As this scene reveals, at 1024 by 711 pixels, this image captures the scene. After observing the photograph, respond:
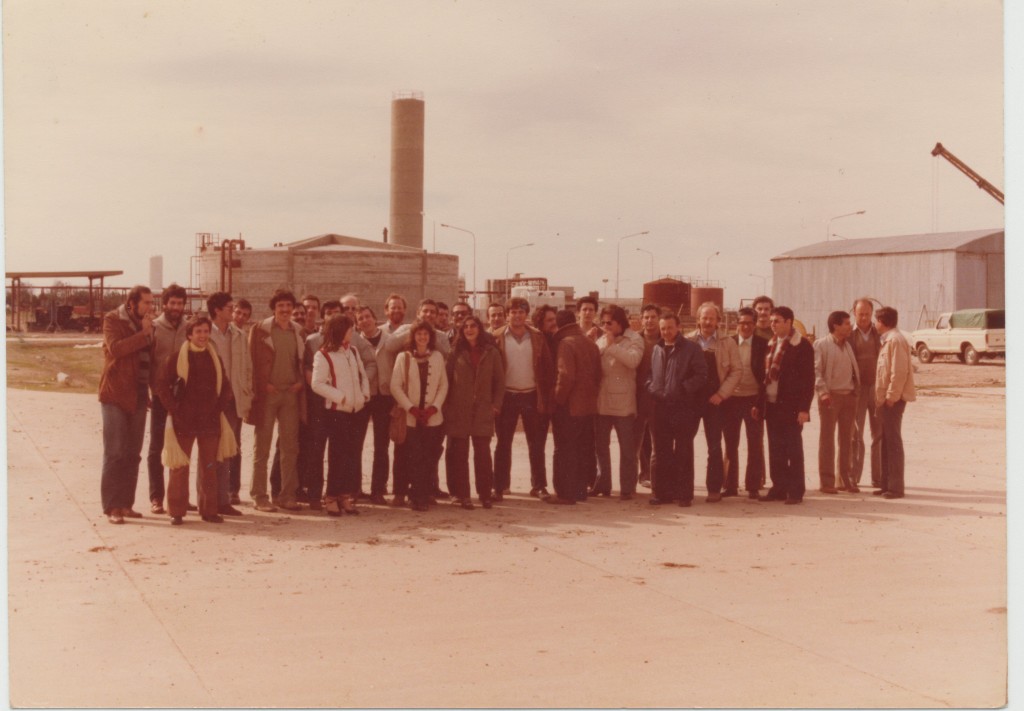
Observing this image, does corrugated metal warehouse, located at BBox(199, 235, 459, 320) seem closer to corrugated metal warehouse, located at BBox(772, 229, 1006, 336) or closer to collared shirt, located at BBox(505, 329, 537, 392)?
corrugated metal warehouse, located at BBox(772, 229, 1006, 336)

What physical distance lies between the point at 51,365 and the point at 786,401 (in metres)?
25.3

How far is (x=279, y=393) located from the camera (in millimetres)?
9016

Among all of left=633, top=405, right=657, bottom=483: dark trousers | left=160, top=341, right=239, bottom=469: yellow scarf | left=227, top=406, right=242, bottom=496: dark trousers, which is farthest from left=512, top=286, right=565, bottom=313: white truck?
left=160, top=341, right=239, bottom=469: yellow scarf

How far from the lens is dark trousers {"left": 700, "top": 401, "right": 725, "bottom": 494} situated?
32.2 ft

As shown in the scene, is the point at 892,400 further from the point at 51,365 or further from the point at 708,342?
the point at 51,365

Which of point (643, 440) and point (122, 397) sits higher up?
point (122, 397)

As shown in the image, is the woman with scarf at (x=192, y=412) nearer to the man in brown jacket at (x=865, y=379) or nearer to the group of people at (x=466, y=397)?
the group of people at (x=466, y=397)

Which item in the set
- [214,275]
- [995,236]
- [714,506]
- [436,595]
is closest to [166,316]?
[436,595]

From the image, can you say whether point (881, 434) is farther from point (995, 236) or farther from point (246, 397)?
point (995, 236)

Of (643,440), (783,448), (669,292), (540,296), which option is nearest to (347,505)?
(643,440)

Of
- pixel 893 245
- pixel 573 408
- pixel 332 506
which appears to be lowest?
pixel 332 506

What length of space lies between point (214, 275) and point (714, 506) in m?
53.4

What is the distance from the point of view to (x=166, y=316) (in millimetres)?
8688

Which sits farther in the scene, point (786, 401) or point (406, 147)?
point (406, 147)
